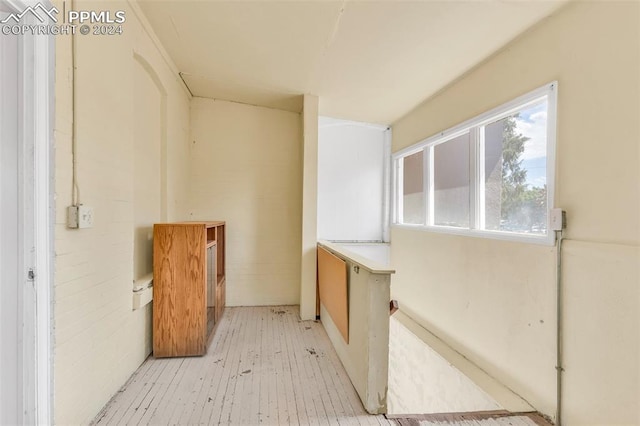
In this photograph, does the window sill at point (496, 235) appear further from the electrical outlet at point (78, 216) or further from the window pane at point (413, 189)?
the electrical outlet at point (78, 216)

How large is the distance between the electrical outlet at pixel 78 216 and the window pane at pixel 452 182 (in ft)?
10.1

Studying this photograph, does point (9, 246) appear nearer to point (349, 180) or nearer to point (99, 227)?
point (99, 227)

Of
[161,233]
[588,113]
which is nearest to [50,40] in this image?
[161,233]

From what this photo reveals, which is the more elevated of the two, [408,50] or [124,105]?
[408,50]

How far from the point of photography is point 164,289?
2.53 meters

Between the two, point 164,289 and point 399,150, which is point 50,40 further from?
point 399,150

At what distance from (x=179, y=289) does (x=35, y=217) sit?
134 cm

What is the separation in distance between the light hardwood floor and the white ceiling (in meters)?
2.72

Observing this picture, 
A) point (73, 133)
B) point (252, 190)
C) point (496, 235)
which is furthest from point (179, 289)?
point (496, 235)

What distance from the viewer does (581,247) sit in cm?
180

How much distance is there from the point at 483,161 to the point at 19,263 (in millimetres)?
3350

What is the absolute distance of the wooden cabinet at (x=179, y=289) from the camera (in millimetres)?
2516

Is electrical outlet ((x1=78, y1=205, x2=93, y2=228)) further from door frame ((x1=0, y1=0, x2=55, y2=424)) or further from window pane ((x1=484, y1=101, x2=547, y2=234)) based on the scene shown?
window pane ((x1=484, y1=101, x2=547, y2=234))

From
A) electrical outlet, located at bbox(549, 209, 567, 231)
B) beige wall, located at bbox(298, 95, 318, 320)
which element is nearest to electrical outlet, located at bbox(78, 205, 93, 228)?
beige wall, located at bbox(298, 95, 318, 320)
